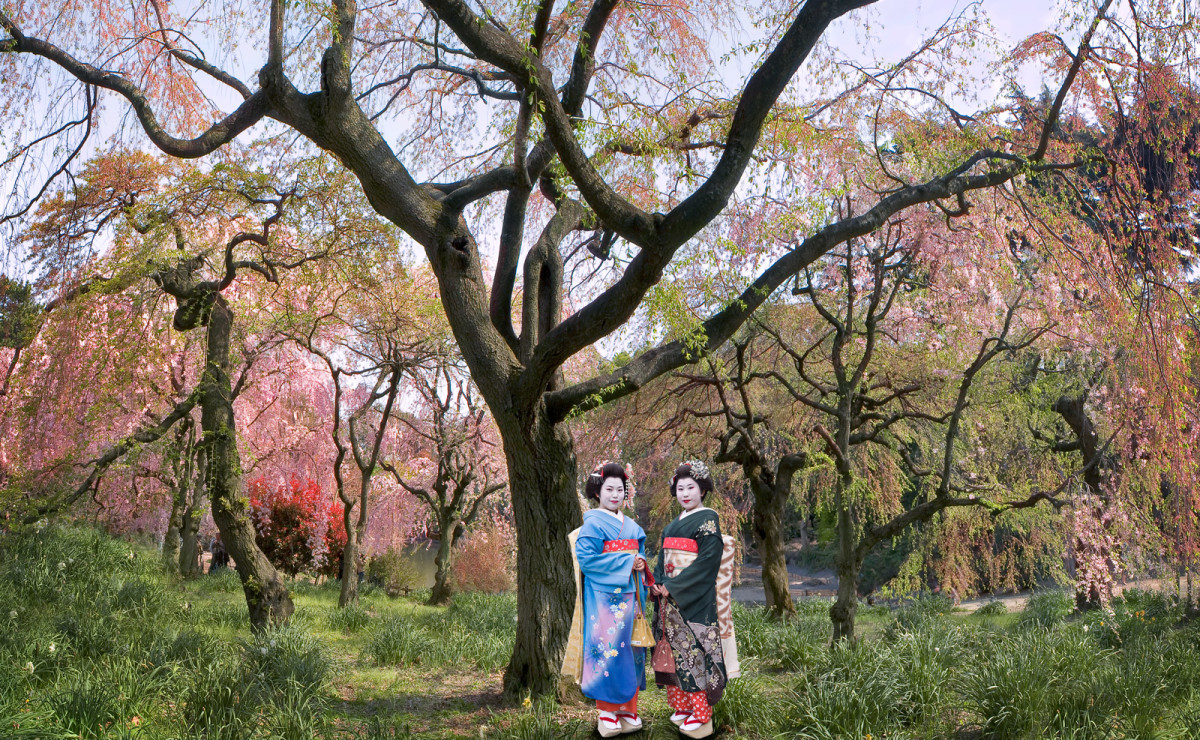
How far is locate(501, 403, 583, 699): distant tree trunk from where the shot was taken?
5113 mm

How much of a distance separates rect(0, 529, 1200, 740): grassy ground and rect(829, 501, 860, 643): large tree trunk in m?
0.37

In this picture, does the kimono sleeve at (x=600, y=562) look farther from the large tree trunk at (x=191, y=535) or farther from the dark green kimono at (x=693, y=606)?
the large tree trunk at (x=191, y=535)

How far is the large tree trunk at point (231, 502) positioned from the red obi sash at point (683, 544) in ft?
14.6

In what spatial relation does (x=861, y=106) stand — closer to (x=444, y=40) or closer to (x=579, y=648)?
(x=444, y=40)

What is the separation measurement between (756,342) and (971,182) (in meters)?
3.82

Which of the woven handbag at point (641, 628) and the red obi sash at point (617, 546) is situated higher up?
the red obi sash at point (617, 546)

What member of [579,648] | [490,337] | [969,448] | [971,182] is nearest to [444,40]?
[490,337]

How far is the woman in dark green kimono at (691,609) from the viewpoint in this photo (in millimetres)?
4215

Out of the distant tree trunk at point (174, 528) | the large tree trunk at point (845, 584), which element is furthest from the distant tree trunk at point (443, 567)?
the large tree trunk at point (845, 584)

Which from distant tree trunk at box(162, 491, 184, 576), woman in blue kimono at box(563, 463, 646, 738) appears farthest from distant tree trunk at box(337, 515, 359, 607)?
woman in blue kimono at box(563, 463, 646, 738)

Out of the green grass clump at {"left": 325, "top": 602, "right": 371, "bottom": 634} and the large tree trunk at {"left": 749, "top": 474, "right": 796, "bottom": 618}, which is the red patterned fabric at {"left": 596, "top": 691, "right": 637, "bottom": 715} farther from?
the large tree trunk at {"left": 749, "top": 474, "right": 796, "bottom": 618}

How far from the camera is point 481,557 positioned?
13.5 m

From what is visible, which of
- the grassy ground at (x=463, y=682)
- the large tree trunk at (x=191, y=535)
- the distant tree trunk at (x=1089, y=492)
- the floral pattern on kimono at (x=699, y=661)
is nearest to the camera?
the grassy ground at (x=463, y=682)

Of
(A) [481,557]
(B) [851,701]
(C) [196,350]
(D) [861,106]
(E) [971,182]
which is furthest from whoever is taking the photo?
(A) [481,557]
